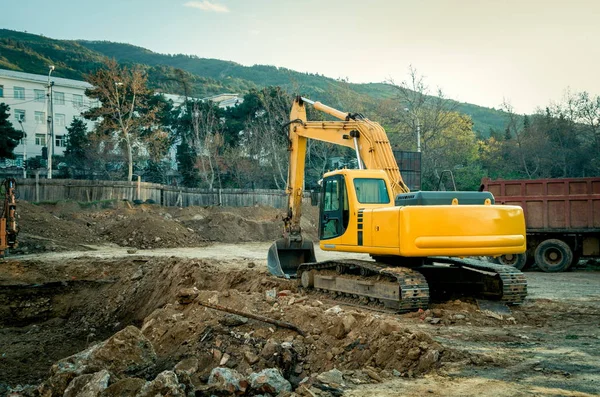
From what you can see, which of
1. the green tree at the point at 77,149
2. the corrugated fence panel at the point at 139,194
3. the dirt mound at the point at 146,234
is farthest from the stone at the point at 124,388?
the green tree at the point at 77,149

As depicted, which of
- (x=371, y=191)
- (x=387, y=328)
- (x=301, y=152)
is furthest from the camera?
(x=301, y=152)

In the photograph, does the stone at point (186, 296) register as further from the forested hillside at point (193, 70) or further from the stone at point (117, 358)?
the forested hillside at point (193, 70)

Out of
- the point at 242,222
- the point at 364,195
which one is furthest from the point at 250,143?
the point at 364,195

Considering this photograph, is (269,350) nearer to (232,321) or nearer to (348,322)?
(348,322)

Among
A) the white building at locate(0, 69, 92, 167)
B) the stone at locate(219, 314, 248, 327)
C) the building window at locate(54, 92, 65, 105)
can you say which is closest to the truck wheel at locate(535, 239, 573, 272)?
the stone at locate(219, 314, 248, 327)

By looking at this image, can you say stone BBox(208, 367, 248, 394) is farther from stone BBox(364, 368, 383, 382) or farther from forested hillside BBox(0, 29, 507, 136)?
forested hillside BBox(0, 29, 507, 136)

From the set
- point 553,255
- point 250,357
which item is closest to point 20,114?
point 553,255

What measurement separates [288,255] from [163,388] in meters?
8.36

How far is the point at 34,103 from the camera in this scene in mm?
60312

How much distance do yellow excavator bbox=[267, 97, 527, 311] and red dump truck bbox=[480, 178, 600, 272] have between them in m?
5.67

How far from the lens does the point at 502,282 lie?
996cm

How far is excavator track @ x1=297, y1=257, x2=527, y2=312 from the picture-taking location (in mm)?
9430

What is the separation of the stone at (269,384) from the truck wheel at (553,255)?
12.9m

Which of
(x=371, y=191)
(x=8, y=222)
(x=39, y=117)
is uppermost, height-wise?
(x=39, y=117)
